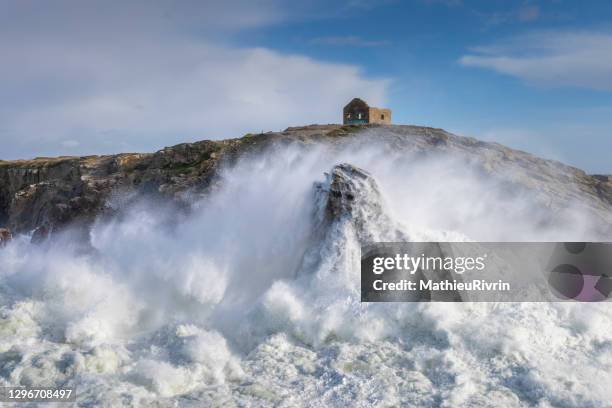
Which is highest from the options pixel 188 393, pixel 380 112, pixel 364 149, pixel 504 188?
pixel 380 112

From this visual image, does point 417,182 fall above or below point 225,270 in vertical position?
above

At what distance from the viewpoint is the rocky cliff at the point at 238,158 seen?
16500mm

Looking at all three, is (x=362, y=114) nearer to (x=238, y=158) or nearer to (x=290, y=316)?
(x=238, y=158)

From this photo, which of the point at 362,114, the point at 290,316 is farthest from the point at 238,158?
the point at 362,114

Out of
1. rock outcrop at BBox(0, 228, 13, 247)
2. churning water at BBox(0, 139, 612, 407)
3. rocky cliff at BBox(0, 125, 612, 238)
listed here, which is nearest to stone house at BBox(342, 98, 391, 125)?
rocky cliff at BBox(0, 125, 612, 238)

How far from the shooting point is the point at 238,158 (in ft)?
63.0

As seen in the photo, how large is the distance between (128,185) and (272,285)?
11970 millimetres

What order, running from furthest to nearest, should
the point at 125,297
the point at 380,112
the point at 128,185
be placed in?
the point at 380,112 < the point at 128,185 < the point at 125,297

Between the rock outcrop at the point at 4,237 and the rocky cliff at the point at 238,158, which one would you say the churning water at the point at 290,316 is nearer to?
the rocky cliff at the point at 238,158

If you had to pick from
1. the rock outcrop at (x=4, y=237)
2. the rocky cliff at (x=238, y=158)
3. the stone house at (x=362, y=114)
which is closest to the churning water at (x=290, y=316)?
the rocky cliff at (x=238, y=158)

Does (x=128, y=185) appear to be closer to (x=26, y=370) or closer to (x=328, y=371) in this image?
(x=26, y=370)

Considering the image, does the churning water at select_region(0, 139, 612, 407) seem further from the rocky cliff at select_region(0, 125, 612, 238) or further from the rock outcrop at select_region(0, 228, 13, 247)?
the rock outcrop at select_region(0, 228, 13, 247)

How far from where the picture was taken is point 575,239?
14.8 meters

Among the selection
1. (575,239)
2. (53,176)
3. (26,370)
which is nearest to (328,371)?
(26,370)
